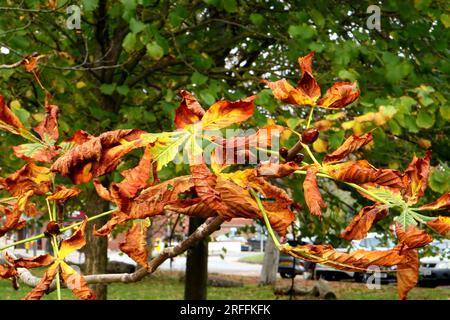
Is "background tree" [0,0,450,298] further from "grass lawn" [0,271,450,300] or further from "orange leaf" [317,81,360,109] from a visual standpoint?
"grass lawn" [0,271,450,300]

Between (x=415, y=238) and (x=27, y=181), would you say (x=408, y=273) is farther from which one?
(x=27, y=181)

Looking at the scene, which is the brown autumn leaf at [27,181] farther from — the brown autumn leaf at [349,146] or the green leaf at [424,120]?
the green leaf at [424,120]

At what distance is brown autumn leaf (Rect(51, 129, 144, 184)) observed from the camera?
2.81ft

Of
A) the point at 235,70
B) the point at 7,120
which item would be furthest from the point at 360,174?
the point at 235,70


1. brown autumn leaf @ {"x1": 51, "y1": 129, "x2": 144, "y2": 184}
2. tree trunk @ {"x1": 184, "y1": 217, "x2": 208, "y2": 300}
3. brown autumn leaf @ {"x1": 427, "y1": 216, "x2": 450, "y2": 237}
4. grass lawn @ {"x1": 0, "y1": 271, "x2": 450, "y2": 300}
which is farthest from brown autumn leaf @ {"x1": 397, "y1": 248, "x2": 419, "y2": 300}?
grass lawn @ {"x1": 0, "y1": 271, "x2": 450, "y2": 300}

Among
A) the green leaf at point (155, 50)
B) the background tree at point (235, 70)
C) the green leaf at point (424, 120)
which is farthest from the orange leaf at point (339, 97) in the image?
the green leaf at point (424, 120)

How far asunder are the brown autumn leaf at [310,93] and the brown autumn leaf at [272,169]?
0.13 metres

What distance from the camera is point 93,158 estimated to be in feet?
2.82

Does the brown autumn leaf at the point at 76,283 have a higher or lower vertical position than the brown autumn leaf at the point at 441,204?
lower

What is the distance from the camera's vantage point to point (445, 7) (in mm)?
6094

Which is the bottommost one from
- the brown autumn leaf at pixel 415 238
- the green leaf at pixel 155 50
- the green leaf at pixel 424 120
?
the brown autumn leaf at pixel 415 238

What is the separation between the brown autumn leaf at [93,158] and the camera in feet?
2.81

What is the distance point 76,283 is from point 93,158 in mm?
194

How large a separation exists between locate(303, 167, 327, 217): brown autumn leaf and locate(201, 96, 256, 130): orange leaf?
0.39 ft
